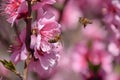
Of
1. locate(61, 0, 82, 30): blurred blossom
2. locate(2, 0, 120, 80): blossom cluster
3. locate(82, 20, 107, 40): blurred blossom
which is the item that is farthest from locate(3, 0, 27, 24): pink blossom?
Result: locate(61, 0, 82, 30): blurred blossom

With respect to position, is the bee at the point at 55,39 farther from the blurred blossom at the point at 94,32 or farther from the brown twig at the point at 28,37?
the blurred blossom at the point at 94,32

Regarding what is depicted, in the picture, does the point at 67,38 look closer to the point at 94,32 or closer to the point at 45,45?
the point at 94,32

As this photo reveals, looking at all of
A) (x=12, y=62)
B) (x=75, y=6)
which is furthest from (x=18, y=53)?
(x=75, y=6)

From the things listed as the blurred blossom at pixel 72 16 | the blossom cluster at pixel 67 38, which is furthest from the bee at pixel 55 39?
the blurred blossom at pixel 72 16

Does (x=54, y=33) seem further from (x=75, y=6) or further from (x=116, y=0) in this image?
(x=75, y=6)

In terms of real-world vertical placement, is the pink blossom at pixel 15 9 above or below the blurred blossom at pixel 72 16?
above

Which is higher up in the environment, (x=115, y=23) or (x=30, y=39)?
(x=30, y=39)

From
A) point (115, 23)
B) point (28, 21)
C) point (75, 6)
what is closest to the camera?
point (28, 21)

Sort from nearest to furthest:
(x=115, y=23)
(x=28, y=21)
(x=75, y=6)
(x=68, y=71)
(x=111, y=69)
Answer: (x=28, y=21) < (x=115, y=23) < (x=111, y=69) < (x=68, y=71) < (x=75, y=6)

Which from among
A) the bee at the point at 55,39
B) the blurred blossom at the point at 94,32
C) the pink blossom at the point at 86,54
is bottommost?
the blurred blossom at the point at 94,32

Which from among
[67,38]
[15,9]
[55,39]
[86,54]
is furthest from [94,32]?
[55,39]

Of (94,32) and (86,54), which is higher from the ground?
(86,54)
